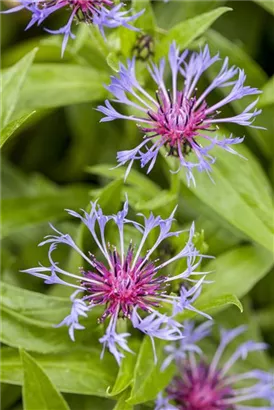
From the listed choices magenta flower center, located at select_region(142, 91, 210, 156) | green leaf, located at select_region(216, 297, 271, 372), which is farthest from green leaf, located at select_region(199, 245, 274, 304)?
magenta flower center, located at select_region(142, 91, 210, 156)

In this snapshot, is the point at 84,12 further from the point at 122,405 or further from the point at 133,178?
the point at 122,405

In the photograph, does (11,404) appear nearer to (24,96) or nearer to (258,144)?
(24,96)

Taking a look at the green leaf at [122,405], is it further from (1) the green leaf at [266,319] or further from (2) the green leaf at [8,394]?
(1) the green leaf at [266,319]

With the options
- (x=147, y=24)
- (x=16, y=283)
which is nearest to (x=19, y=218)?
(x=16, y=283)

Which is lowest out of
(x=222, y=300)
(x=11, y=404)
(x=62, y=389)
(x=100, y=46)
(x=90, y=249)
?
(x=11, y=404)

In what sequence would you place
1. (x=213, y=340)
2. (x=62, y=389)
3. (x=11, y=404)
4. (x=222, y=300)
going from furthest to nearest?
(x=213, y=340) < (x=11, y=404) < (x=62, y=389) < (x=222, y=300)

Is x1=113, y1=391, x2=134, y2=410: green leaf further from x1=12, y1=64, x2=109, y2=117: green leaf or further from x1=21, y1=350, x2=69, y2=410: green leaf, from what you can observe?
x1=12, y1=64, x2=109, y2=117: green leaf

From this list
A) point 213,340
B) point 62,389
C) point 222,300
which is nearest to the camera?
point 222,300
